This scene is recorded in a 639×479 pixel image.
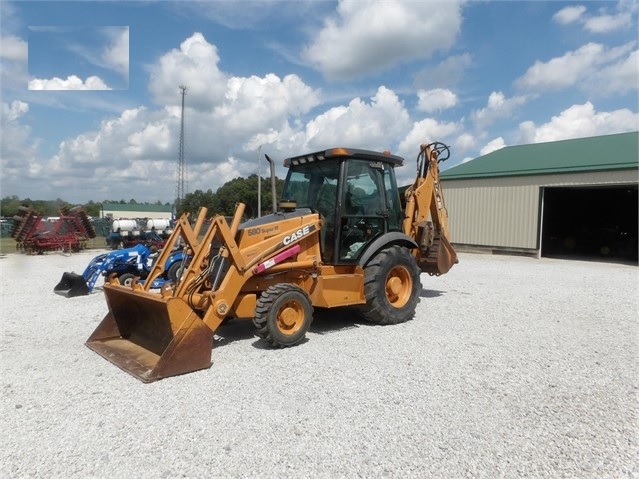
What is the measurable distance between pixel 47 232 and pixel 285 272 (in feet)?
58.4

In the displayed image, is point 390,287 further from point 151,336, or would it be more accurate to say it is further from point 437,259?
point 151,336

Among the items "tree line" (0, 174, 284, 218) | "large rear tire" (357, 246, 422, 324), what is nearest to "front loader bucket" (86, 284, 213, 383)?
"large rear tire" (357, 246, 422, 324)

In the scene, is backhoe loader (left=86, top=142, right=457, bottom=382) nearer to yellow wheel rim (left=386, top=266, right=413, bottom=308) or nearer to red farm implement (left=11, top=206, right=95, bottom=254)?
yellow wheel rim (left=386, top=266, right=413, bottom=308)

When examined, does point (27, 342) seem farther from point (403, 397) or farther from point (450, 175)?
point (450, 175)

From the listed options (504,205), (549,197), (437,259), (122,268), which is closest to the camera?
(437,259)

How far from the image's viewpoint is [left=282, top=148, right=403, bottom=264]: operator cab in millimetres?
6488

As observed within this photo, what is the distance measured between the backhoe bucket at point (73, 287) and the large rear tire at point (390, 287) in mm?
5611

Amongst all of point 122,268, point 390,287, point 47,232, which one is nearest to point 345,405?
point 390,287

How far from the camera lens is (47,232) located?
65.8ft

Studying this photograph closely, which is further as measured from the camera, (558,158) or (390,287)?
(558,158)

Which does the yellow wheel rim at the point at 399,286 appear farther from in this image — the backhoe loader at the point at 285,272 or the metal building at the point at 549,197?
the metal building at the point at 549,197

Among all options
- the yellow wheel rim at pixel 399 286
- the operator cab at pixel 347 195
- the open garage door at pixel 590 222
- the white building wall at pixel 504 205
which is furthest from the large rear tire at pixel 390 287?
the open garage door at pixel 590 222

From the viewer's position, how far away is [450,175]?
67.3 ft

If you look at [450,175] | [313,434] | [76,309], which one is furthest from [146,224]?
[313,434]
